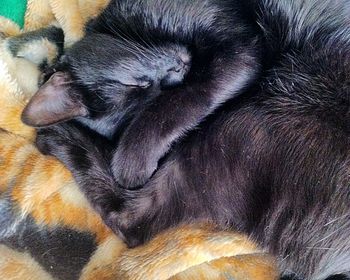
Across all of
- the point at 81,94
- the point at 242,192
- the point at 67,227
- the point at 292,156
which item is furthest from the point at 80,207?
the point at 292,156

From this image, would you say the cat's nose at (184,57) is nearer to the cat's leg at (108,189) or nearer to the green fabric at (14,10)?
the cat's leg at (108,189)

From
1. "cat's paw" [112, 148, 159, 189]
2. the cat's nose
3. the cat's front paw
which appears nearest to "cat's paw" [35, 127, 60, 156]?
the cat's front paw

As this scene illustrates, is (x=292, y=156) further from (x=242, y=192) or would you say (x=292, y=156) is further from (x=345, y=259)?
(x=345, y=259)

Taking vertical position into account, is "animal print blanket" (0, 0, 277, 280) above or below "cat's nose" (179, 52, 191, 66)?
below

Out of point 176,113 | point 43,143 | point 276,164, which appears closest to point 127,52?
point 176,113

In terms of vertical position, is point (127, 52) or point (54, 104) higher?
point (127, 52)

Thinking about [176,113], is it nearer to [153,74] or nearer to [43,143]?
[153,74]

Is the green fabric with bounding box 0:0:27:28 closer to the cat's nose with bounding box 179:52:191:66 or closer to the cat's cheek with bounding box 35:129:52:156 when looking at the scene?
the cat's cheek with bounding box 35:129:52:156
